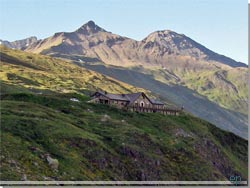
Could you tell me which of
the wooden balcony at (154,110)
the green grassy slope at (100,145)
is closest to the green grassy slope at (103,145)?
the green grassy slope at (100,145)

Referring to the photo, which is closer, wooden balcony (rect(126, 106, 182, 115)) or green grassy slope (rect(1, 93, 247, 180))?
green grassy slope (rect(1, 93, 247, 180))

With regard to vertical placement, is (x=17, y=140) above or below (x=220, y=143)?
above

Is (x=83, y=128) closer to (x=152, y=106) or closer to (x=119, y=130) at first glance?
(x=119, y=130)

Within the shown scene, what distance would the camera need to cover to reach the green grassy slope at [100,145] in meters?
28.3

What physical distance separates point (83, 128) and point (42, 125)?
23.0 ft

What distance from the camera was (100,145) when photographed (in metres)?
38.1

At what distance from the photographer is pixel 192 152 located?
4691 cm

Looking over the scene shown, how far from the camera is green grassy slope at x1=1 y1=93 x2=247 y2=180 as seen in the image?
1115 inches

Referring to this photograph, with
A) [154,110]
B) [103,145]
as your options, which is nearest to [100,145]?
[103,145]

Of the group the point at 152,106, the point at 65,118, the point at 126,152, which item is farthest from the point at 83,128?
the point at 152,106

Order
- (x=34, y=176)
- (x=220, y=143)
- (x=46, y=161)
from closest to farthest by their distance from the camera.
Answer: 1. (x=34, y=176)
2. (x=46, y=161)
3. (x=220, y=143)

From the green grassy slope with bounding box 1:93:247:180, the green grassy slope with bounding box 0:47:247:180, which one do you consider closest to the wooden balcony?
the green grassy slope with bounding box 0:47:247:180

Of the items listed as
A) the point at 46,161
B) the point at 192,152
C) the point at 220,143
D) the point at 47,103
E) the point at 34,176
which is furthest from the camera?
the point at 220,143

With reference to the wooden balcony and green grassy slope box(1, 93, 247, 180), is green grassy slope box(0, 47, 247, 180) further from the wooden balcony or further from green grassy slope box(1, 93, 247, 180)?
the wooden balcony
